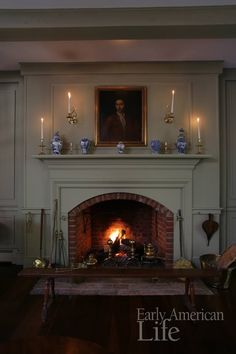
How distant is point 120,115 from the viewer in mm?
4578

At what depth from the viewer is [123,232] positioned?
5.01 metres

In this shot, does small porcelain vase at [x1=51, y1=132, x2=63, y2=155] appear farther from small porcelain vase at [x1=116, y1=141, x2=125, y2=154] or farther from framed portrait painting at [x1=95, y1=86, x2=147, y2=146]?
small porcelain vase at [x1=116, y1=141, x2=125, y2=154]

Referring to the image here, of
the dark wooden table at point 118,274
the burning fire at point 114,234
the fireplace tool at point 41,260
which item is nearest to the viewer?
the dark wooden table at point 118,274

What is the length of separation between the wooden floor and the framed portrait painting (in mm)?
2113

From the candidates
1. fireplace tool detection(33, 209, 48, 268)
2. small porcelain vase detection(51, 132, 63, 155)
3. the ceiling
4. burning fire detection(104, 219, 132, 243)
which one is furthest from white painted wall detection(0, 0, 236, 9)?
burning fire detection(104, 219, 132, 243)

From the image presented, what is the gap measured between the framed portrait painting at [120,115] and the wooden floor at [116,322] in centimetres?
211

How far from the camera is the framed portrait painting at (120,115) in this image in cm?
455

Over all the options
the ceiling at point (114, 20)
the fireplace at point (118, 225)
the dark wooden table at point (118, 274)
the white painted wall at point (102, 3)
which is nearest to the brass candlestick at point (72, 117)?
the fireplace at point (118, 225)

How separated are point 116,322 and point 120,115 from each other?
8.95ft

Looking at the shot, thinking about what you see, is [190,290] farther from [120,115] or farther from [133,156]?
[120,115]

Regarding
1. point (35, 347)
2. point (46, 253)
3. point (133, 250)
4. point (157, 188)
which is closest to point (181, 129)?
point (157, 188)

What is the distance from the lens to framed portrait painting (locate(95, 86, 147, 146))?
14.9 feet

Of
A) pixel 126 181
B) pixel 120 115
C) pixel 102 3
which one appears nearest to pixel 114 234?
pixel 126 181

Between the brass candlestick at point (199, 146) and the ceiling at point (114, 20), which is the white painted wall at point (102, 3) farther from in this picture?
the brass candlestick at point (199, 146)
